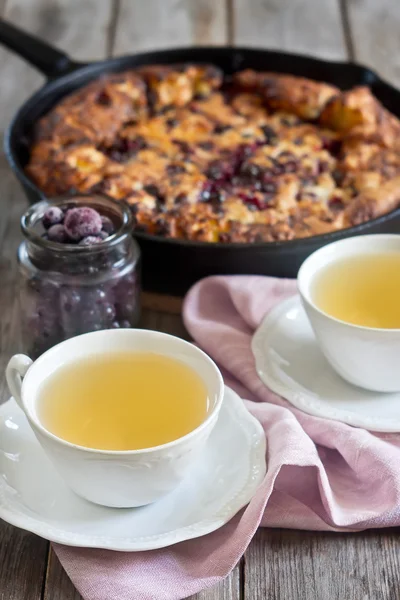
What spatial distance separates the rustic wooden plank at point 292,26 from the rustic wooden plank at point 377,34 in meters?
0.05

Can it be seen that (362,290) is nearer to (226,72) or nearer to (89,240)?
(89,240)

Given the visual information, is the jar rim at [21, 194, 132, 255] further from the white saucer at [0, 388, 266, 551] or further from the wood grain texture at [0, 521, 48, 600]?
the wood grain texture at [0, 521, 48, 600]

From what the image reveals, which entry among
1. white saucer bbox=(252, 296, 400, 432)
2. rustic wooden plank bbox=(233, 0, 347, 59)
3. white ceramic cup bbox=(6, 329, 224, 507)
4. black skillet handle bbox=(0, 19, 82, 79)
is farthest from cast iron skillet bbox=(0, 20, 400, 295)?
rustic wooden plank bbox=(233, 0, 347, 59)

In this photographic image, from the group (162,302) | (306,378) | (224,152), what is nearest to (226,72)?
(224,152)

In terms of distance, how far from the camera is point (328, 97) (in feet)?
7.20

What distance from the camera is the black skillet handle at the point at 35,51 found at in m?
2.20

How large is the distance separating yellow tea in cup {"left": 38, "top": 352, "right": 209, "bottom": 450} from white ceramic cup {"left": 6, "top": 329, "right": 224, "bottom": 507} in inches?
0.5

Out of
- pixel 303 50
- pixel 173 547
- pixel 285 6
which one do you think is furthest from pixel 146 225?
pixel 285 6

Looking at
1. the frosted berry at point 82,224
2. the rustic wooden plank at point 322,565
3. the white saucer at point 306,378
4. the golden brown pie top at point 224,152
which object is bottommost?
the rustic wooden plank at point 322,565

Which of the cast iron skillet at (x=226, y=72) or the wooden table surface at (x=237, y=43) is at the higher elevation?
the cast iron skillet at (x=226, y=72)

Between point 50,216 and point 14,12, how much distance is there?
74.1 inches

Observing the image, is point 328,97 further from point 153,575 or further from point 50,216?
point 153,575

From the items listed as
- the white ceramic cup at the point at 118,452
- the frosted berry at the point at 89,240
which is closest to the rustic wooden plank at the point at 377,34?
the frosted berry at the point at 89,240

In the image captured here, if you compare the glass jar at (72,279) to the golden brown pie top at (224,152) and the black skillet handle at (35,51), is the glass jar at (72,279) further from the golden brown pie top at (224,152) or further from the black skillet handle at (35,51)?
the black skillet handle at (35,51)
